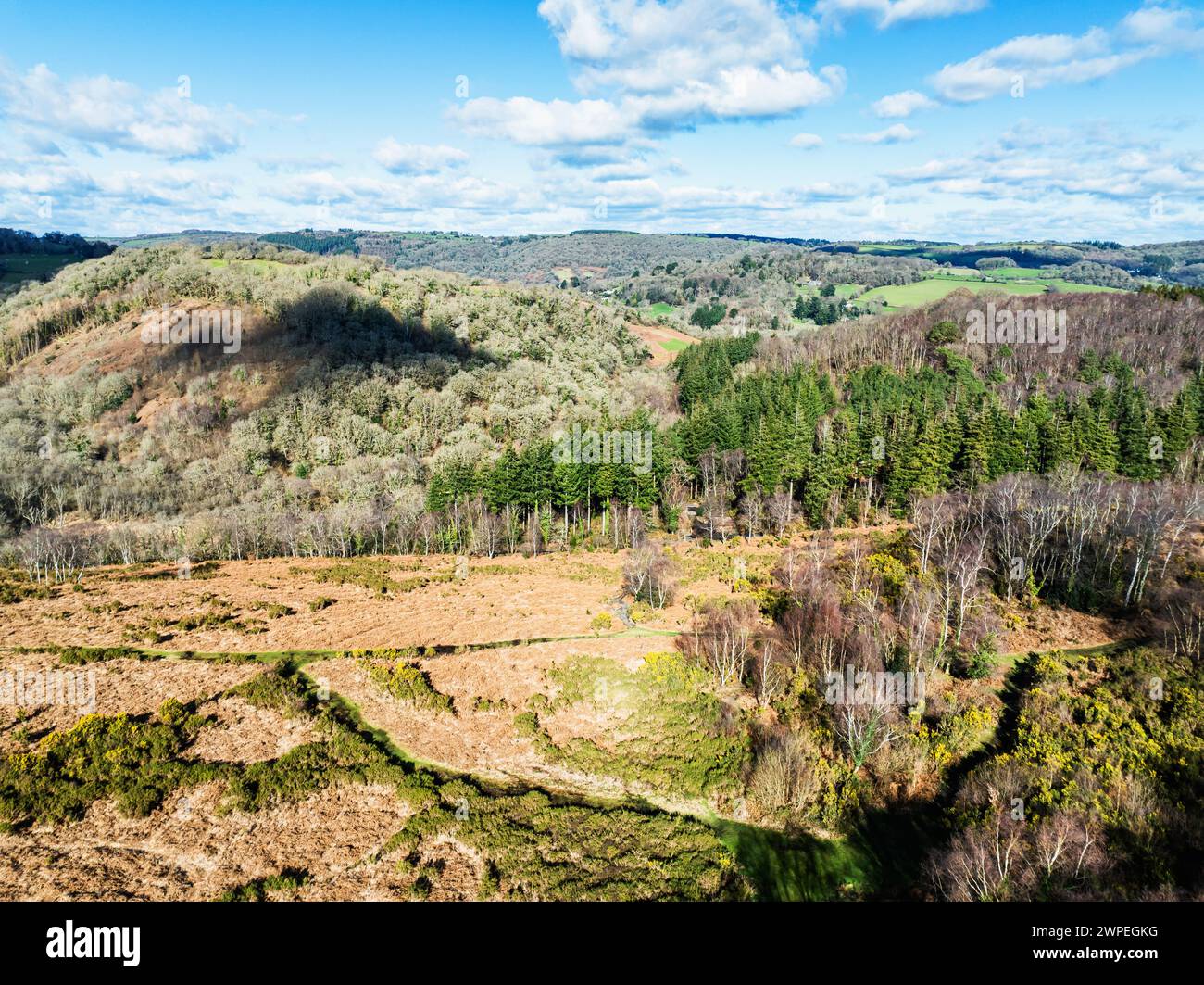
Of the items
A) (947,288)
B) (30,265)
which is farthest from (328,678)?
(947,288)

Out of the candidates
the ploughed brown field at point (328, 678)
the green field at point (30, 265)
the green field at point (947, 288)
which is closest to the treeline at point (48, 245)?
the green field at point (30, 265)

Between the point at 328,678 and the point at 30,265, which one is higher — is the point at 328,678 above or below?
below

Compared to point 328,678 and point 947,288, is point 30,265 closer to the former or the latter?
point 328,678

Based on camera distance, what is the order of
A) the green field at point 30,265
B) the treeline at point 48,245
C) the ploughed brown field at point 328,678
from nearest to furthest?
the ploughed brown field at point 328,678, the green field at point 30,265, the treeline at point 48,245

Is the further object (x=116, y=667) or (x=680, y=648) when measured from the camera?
(x=680, y=648)

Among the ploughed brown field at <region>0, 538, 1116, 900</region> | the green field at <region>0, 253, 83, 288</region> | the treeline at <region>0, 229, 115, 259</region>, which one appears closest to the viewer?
the ploughed brown field at <region>0, 538, 1116, 900</region>

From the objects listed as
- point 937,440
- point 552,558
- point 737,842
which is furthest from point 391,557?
point 937,440

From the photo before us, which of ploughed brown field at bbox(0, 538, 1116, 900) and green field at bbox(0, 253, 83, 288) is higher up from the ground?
green field at bbox(0, 253, 83, 288)

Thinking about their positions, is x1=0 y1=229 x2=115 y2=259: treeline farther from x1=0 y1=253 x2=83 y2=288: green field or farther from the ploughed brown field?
the ploughed brown field

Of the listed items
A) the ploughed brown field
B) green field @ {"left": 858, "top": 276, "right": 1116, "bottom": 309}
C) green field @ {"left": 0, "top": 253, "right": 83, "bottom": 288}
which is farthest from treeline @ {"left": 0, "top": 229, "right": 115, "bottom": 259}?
green field @ {"left": 858, "top": 276, "right": 1116, "bottom": 309}

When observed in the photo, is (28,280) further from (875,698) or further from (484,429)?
(875,698)

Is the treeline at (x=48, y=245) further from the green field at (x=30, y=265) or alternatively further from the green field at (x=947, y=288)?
the green field at (x=947, y=288)
